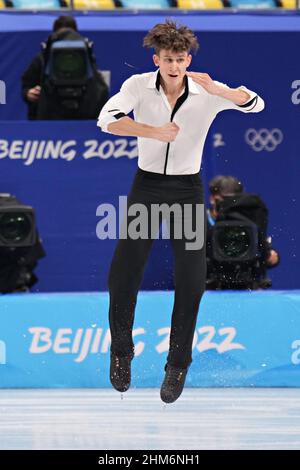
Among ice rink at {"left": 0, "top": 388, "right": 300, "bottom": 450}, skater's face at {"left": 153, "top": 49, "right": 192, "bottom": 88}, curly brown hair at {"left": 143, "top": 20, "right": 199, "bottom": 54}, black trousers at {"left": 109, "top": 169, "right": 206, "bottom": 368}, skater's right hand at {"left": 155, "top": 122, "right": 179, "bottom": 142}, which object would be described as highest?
curly brown hair at {"left": 143, "top": 20, "right": 199, "bottom": 54}

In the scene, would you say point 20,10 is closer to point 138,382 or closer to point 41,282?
point 41,282

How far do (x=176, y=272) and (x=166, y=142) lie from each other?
818mm

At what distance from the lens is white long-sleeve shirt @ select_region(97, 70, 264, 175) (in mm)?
8680

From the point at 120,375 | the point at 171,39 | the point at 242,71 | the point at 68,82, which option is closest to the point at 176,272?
the point at 120,375

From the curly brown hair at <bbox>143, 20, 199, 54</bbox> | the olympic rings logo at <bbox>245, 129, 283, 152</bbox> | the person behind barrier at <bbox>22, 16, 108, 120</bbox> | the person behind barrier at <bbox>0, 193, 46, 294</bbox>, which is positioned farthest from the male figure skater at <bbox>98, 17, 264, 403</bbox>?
the olympic rings logo at <bbox>245, 129, 283, 152</bbox>

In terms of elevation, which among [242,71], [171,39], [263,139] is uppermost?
[242,71]

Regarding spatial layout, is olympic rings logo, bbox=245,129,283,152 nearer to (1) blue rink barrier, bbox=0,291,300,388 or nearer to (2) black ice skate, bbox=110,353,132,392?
(1) blue rink barrier, bbox=0,291,300,388

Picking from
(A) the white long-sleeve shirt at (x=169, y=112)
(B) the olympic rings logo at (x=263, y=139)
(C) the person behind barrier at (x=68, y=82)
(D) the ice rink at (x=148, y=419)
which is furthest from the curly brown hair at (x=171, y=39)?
(B) the olympic rings logo at (x=263, y=139)

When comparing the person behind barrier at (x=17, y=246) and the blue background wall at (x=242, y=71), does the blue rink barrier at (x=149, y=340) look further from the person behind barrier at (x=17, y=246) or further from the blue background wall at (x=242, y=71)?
the blue background wall at (x=242, y=71)

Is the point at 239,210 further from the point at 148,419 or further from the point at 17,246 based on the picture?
the point at 148,419

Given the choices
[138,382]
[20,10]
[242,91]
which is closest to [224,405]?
[138,382]

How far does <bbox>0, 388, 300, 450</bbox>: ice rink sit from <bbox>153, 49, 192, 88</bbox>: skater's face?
2187 mm

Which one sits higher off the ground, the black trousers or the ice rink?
the black trousers

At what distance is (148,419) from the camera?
9.94 metres
